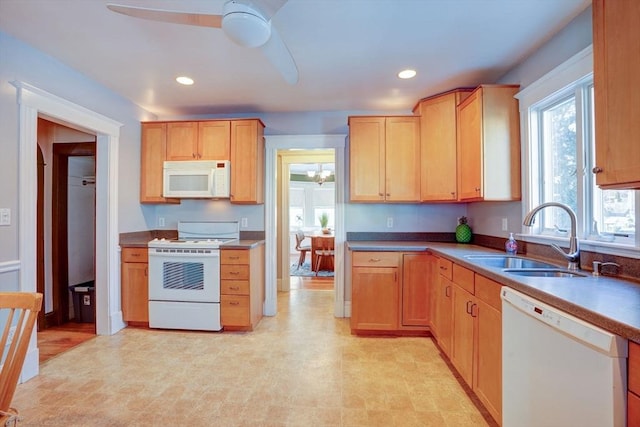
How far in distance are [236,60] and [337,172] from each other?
1.63 m

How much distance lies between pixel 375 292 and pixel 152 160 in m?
2.84

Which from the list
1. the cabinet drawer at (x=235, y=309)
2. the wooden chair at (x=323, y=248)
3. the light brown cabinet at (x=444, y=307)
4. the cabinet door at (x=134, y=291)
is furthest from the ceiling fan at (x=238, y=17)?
the wooden chair at (x=323, y=248)

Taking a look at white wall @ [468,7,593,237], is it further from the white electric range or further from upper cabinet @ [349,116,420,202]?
the white electric range

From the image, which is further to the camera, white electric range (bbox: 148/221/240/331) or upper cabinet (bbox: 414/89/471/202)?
white electric range (bbox: 148/221/240/331)

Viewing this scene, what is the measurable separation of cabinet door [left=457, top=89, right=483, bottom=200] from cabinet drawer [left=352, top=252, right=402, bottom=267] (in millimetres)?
843

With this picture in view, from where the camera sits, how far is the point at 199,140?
3355 millimetres

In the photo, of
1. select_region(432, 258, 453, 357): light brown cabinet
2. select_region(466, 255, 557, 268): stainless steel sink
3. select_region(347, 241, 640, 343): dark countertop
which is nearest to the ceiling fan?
select_region(347, 241, 640, 343): dark countertop

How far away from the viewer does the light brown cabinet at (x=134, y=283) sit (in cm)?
314

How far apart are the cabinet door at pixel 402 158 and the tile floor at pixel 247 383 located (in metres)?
1.48

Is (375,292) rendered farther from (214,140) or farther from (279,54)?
(214,140)

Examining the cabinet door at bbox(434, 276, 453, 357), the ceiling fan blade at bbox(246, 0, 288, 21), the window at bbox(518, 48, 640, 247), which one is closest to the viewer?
the ceiling fan blade at bbox(246, 0, 288, 21)

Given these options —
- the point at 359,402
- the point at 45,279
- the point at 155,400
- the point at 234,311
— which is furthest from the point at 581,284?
the point at 45,279

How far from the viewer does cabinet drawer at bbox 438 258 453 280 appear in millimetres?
2330

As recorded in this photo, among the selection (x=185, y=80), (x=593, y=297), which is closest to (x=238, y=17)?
(x=185, y=80)
